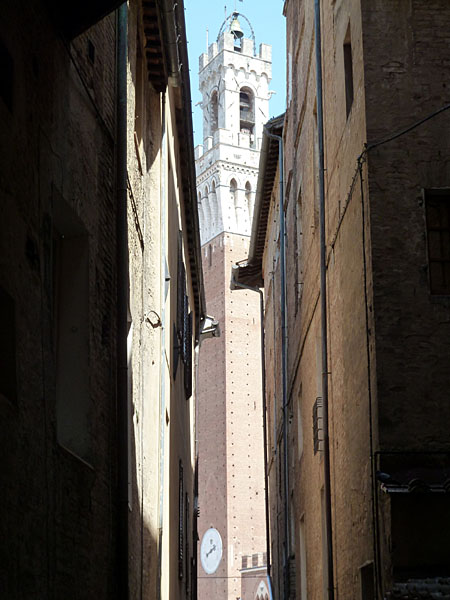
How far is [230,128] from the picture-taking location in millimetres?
60656

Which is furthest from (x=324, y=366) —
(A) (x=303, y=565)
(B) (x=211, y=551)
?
(B) (x=211, y=551)

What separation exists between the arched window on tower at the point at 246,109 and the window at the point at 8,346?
5705cm

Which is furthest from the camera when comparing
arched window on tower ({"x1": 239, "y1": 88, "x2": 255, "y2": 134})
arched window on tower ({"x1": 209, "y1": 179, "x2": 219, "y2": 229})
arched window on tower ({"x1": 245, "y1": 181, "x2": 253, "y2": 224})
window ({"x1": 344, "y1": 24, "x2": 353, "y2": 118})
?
arched window on tower ({"x1": 239, "y1": 88, "x2": 255, "y2": 134})

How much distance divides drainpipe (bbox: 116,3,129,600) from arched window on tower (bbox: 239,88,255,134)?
53130 millimetres

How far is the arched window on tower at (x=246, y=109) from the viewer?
6160 cm

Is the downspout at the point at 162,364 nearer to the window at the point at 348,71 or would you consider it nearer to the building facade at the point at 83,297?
the building facade at the point at 83,297

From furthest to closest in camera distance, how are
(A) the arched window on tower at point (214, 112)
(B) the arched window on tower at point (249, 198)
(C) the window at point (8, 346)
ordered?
(A) the arched window on tower at point (214, 112), (B) the arched window on tower at point (249, 198), (C) the window at point (8, 346)

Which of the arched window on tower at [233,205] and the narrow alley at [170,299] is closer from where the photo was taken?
the narrow alley at [170,299]

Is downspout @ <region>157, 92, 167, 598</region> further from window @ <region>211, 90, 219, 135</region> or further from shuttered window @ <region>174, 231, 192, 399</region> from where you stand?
window @ <region>211, 90, 219, 135</region>

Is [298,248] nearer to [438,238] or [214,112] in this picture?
[438,238]

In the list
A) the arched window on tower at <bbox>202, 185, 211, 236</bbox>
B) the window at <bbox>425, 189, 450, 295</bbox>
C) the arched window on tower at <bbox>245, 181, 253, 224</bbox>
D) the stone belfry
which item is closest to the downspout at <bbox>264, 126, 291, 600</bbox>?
the window at <bbox>425, 189, 450, 295</bbox>

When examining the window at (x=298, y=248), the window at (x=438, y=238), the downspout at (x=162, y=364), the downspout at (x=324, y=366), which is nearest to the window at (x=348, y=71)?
the downspout at (x=324, y=366)

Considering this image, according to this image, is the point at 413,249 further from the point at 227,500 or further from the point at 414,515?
the point at 227,500

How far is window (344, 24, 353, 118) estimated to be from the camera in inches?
425
